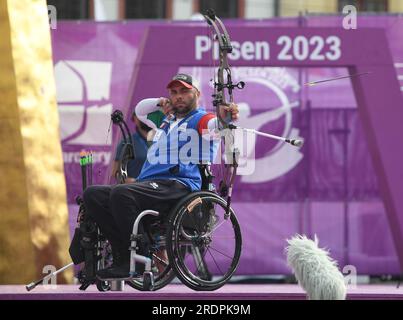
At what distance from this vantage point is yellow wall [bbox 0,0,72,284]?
26.8 ft

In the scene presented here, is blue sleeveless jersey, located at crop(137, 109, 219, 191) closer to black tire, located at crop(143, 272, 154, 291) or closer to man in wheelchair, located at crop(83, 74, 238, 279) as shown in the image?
man in wheelchair, located at crop(83, 74, 238, 279)

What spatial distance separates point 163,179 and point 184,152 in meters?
0.19

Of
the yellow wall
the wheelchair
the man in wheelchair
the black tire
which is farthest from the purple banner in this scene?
the black tire

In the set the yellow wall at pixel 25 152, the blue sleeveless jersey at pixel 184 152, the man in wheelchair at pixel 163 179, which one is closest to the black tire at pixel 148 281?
the man in wheelchair at pixel 163 179

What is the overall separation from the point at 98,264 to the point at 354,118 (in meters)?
4.94

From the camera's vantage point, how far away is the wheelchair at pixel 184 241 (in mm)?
6227

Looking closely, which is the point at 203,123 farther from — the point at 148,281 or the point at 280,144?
the point at 280,144

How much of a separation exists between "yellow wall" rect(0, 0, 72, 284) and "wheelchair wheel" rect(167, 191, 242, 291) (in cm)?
188

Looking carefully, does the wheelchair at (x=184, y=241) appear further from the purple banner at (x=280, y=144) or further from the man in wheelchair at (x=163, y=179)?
the purple banner at (x=280, y=144)

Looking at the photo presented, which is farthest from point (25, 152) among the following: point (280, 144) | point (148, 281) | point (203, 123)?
point (280, 144)

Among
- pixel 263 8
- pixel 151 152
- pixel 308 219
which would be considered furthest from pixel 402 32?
pixel 263 8

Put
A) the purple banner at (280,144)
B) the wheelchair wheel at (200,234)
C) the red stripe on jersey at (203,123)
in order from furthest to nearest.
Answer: the purple banner at (280,144)
the red stripe on jersey at (203,123)
the wheelchair wheel at (200,234)

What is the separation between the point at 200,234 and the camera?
21.1 ft

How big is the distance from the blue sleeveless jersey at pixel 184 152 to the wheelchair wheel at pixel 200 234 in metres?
0.16
